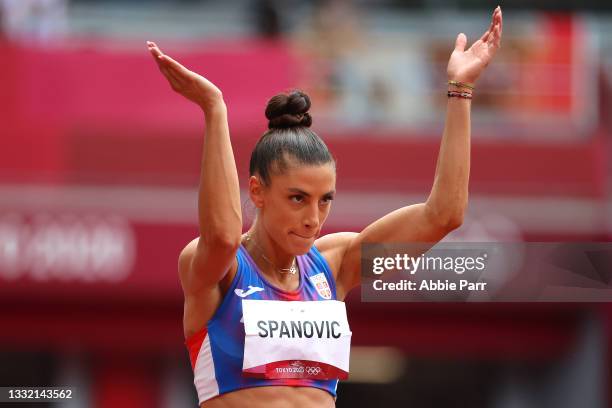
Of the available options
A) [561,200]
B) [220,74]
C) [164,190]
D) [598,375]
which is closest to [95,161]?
[164,190]

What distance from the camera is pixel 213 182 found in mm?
3578

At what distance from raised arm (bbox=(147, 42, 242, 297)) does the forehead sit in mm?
277

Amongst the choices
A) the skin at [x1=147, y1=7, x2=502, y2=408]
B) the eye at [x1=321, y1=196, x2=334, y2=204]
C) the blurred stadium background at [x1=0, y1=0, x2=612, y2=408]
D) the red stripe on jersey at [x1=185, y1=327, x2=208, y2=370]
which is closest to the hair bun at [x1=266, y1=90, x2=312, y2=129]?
the skin at [x1=147, y1=7, x2=502, y2=408]

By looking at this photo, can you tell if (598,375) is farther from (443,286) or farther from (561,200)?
(443,286)

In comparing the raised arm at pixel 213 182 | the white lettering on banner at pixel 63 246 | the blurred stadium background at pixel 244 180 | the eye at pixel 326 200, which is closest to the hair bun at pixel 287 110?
the eye at pixel 326 200

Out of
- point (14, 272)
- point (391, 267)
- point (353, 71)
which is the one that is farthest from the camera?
point (353, 71)

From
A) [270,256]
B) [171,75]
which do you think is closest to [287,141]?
[270,256]

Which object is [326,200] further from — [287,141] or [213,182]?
[213,182]

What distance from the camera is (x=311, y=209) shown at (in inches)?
151

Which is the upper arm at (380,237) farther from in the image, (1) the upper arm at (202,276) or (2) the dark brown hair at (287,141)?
(1) the upper arm at (202,276)

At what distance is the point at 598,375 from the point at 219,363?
7.53 meters

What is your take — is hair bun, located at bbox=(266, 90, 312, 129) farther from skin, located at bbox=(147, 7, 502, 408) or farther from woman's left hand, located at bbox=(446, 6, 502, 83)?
woman's left hand, located at bbox=(446, 6, 502, 83)

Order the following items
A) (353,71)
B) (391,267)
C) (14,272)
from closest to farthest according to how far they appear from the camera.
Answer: (391,267) < (14,272) < (353,71)

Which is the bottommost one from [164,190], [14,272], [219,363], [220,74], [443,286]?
[219,363]
